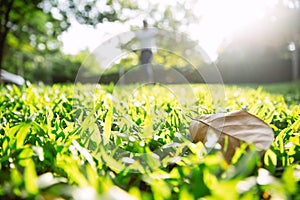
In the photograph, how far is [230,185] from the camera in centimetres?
36

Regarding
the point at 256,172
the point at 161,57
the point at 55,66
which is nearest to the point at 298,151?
the point at 256,172

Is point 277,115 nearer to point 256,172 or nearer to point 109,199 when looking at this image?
point 256,172

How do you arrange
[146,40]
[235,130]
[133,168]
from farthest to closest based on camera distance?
[146,40] < [235,130] < [133,168]

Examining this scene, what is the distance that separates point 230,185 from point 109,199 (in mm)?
141

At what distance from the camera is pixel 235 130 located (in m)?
0.77

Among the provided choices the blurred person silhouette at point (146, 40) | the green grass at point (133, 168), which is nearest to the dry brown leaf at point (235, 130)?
the green grass at point (133, 168)

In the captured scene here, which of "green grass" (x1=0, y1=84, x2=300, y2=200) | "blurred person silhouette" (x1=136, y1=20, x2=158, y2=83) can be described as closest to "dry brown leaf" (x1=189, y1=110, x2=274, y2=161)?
"green grass" (x1=0, y1=84, x2=300, y2=200)

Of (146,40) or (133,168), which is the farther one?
(146,40)

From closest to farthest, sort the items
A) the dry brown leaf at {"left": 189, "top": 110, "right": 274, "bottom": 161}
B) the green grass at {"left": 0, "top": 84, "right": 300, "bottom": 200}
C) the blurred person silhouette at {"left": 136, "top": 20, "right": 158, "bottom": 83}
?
the green grass at {"left": 0, "top": 84, "right": 300, "bottom": 200} → the dry brown leaf at {"left": 189, "top": 110, "right": 274, "bottom": 161} → the blurred person silhouette at {"left": 136, "top": 20, "right": 158, "bottom": 83}

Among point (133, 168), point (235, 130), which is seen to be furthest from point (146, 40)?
point (133, 168)

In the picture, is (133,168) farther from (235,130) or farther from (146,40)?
(146,40)

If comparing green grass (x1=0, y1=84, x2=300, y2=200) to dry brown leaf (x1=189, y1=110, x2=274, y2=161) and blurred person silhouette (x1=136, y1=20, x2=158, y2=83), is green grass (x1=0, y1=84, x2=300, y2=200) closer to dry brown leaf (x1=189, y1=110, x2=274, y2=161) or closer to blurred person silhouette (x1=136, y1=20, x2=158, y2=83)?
dry brown leaf (x1=189, y1=110, x2=274, y2=161)

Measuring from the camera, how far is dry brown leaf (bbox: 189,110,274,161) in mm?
696

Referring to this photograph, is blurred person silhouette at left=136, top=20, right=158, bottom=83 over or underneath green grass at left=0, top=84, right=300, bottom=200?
over
